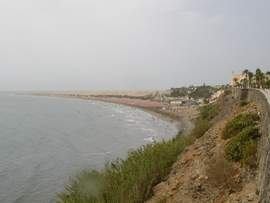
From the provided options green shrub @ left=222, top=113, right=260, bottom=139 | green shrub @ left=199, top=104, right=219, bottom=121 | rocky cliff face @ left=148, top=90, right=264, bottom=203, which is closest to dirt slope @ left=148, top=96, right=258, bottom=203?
rocky cliff face @ left=148, top=90, right=264, bottom=203

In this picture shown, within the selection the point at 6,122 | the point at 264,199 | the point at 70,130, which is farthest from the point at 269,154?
the point at 6,122

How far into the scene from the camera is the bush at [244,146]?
18172 millimetres

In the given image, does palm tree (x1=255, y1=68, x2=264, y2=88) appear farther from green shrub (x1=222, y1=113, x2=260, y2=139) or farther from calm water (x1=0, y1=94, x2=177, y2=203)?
green shrub (x1=222, y1=113, x2=260, y2=139)

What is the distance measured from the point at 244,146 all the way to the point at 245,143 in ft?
0.47

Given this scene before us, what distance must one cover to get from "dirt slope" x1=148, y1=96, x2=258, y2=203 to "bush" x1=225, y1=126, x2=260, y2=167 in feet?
1.50

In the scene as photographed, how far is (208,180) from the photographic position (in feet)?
62.4

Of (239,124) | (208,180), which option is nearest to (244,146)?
(208,180)

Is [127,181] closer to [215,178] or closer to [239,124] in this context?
[215,178]

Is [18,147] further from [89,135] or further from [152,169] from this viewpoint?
[152,169]

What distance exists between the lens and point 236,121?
22844 millimetres

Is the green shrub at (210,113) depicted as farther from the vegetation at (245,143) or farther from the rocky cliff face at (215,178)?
the vegetation at (245,143)

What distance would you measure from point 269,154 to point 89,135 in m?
65.9

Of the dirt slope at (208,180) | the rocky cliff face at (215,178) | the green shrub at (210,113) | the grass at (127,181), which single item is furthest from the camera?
the green shrub at (210,113)

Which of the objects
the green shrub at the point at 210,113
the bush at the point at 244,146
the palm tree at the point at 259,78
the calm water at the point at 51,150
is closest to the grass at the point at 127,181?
the bush at the point at 244,146
